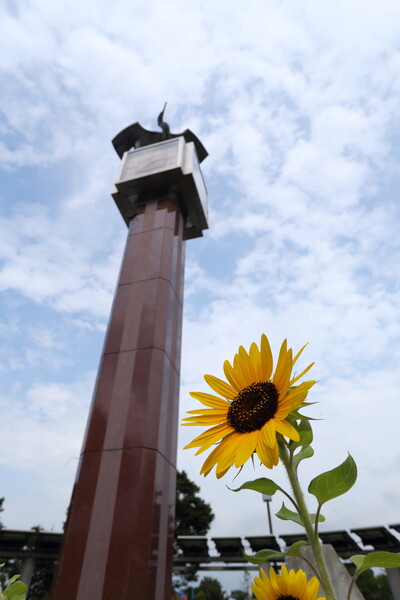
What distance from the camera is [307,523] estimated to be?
2.54 feet

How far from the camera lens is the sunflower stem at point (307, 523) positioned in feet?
2.32

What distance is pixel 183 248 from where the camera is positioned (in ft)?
38.1

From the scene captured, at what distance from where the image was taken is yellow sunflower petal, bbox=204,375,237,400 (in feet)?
3.67

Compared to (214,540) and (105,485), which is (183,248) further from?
(214,540)

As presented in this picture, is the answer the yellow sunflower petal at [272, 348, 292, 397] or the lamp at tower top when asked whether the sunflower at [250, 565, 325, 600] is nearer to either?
the yellow sunflower petal at [272, 348, 292, 397]

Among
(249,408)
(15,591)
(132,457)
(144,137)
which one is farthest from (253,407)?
(144,137)

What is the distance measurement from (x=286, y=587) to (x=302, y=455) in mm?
326

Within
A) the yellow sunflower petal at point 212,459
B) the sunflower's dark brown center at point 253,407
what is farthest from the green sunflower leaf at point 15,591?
the sunflower's dark brown center at point 253,407

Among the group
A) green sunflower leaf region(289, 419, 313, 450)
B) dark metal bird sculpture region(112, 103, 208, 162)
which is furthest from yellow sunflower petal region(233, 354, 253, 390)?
dark metal bird sculpture region(112, 103, 208, 162)

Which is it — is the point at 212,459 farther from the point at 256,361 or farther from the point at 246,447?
the point at 256,361

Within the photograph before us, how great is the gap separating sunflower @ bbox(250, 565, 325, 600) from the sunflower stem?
0.17m

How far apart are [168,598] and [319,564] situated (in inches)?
269

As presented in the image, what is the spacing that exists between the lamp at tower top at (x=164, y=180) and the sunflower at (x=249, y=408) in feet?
37.4

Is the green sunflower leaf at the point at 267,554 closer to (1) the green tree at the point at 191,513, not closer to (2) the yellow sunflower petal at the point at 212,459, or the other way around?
(2) the yellow sunflower petal at the point at 212,459
